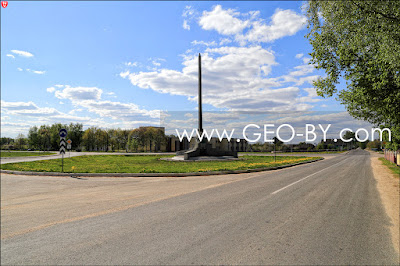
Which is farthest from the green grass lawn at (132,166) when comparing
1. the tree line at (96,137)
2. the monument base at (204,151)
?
the tree line at (96,137)

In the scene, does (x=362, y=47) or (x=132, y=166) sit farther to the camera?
(x=132, y=166)

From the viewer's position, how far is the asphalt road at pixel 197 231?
4.20m

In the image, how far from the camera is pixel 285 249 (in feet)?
14.9

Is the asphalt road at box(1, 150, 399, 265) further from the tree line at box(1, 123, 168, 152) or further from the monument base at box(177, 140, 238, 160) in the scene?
the tree line at box(1, 123, 168, 152)

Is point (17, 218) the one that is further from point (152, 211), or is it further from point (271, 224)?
point (271, 224)

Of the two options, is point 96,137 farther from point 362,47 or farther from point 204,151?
point 362,47

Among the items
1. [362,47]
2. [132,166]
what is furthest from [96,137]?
[362,47]

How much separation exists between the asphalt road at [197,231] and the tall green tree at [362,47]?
4.76 meters

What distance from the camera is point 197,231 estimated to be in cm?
529

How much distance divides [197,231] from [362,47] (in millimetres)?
10138

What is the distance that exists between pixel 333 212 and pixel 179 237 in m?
4.88

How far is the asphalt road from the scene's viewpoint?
13.8 ft

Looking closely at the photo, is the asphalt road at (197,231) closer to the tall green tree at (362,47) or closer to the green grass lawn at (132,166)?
the tall green tree at (362,47)

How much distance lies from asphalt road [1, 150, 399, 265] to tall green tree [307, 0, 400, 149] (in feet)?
15.6
